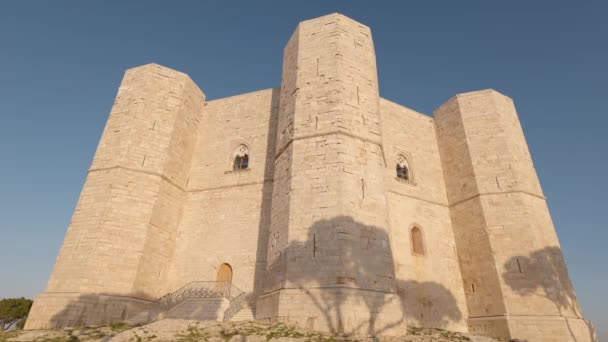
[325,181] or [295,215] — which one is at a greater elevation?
[325,181]

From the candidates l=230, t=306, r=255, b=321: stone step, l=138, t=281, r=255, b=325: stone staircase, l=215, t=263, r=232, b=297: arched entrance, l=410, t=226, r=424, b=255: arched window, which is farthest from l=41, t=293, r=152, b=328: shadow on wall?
l=410, t=226, r=424, b=255: arched window

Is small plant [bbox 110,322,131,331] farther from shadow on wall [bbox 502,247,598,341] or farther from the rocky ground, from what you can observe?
shadow on wall [bbox 502,247,598,341]

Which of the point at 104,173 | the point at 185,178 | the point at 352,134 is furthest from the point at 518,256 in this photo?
the point at 104,173

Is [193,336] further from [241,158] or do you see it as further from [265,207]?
[241,158]

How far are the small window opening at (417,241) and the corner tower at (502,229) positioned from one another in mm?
1858

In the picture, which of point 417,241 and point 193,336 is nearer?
point 193,336

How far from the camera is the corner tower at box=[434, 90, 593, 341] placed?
12.2m

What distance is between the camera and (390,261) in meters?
10.0

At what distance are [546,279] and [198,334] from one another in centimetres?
1190

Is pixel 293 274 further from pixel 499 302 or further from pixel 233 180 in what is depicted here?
pixel 499 302

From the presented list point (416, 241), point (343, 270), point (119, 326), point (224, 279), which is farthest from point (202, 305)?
point (416, 241)

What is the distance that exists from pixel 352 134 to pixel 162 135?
25.5 feet

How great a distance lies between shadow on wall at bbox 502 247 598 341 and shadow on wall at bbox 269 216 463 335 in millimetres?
5984

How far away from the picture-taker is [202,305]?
11.0 m
